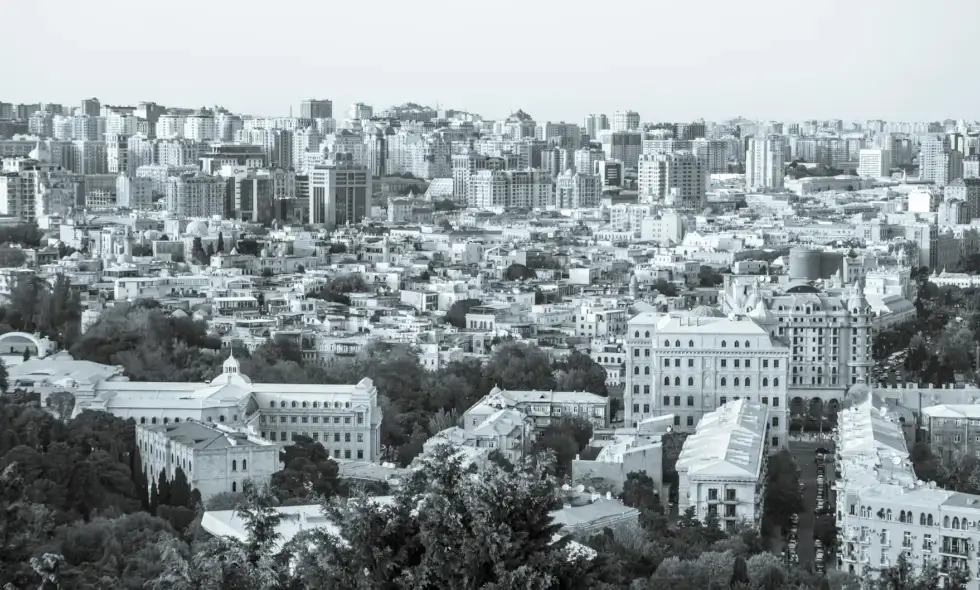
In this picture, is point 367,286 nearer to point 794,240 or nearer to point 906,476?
point 794,240

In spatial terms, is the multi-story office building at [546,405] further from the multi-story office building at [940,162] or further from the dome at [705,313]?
the multi-story office building at [940,162]

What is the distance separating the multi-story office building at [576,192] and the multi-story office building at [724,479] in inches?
1825

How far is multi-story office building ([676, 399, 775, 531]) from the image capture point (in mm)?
17719

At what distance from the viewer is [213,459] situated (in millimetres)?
18172

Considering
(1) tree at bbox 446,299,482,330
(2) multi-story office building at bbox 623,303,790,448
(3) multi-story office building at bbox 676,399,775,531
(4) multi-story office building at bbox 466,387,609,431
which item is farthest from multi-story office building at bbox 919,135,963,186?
(3) multi-story office building at bbox 676,399,775,531

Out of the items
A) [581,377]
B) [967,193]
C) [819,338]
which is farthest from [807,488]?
[967,193]

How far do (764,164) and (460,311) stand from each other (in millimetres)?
46138

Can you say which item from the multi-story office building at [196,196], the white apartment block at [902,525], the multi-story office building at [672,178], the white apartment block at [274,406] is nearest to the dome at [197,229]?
the multi-story office building at [196,196]

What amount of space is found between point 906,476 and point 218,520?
226 inches

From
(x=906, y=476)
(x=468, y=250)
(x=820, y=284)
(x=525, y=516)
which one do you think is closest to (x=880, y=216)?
(x=468, y=250)

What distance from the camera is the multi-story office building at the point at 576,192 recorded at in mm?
66062

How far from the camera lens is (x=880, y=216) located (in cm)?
5653

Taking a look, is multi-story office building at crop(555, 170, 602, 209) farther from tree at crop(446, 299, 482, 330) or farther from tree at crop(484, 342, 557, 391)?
tree at crop(484, 342, 557, 391)

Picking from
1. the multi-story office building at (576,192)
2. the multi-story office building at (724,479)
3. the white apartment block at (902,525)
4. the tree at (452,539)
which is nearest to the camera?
the tree at (452,539)
